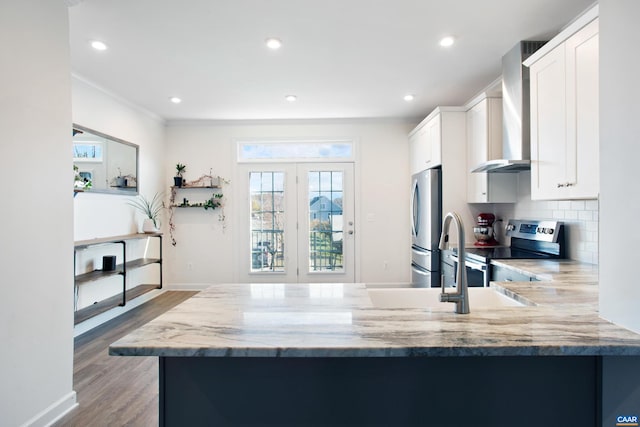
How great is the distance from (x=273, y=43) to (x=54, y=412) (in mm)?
2893

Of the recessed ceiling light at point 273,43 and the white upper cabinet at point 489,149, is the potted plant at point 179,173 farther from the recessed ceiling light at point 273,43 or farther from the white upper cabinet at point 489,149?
the white upper cabinet at point 489,149

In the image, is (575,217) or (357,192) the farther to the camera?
(357,192)

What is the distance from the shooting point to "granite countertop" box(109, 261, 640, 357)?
0.95m

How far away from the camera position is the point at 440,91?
419 cm

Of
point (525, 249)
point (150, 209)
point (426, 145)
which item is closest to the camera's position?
point (525, 249)

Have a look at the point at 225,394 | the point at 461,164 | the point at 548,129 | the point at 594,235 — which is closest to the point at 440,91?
the point at 461,164

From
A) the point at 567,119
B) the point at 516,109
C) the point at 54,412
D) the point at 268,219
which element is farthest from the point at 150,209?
the point at 567,119

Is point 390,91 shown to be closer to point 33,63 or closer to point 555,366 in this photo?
point 33,63

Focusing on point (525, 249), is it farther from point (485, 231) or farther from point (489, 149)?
point (489, 149)

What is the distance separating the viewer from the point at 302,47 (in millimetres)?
3000

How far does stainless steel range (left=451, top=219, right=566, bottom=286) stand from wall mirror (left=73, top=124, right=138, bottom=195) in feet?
11.6

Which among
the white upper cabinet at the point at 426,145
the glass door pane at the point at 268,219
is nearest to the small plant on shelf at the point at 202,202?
the glass door pane at the point at 268,219

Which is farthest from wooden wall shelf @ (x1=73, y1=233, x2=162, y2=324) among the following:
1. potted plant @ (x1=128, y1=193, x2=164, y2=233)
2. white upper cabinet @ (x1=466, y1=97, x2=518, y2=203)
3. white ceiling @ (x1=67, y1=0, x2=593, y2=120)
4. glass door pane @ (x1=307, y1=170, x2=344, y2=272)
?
white upper cabinet @ (x1=466, y1=97, x2=518, y2=203)

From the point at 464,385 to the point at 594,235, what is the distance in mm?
2165
